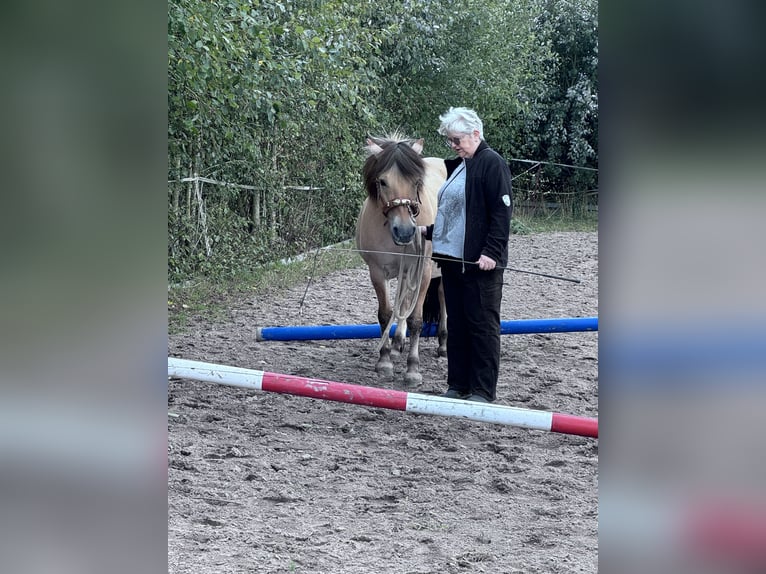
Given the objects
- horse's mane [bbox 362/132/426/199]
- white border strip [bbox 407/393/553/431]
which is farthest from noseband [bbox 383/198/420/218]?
white border strip [bbox 407/393/553/431]

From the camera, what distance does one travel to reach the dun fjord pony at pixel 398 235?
5449 mm

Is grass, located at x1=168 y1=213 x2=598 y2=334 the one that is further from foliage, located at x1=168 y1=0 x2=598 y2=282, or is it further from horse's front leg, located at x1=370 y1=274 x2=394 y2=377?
horse's front leg, located at x1=370 y1=274 x2=394 y2=377

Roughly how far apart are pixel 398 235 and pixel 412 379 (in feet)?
3.42

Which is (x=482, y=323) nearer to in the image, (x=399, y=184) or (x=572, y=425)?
(x=399, y=184)

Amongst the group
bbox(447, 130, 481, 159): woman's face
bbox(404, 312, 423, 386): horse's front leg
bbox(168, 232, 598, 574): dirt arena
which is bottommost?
bbox(168, 232, 598, 574): dirt arena

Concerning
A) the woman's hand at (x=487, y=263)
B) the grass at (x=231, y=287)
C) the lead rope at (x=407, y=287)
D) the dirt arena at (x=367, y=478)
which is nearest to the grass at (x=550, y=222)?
the grass at (x=231, y=287)

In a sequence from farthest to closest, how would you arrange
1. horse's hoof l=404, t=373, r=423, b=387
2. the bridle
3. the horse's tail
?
the horse's tail → horse's hoof l=404, t=373, r=423, b=387 → the bridle

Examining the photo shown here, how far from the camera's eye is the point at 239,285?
919 cm

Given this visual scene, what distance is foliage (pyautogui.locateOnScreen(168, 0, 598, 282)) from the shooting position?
227 inches

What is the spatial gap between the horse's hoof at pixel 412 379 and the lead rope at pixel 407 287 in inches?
12.9

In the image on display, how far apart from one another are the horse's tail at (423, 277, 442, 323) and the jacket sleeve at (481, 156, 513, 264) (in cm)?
187

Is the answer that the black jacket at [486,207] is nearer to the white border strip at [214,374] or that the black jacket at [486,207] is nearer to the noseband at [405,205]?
the noseband at [405,205]
